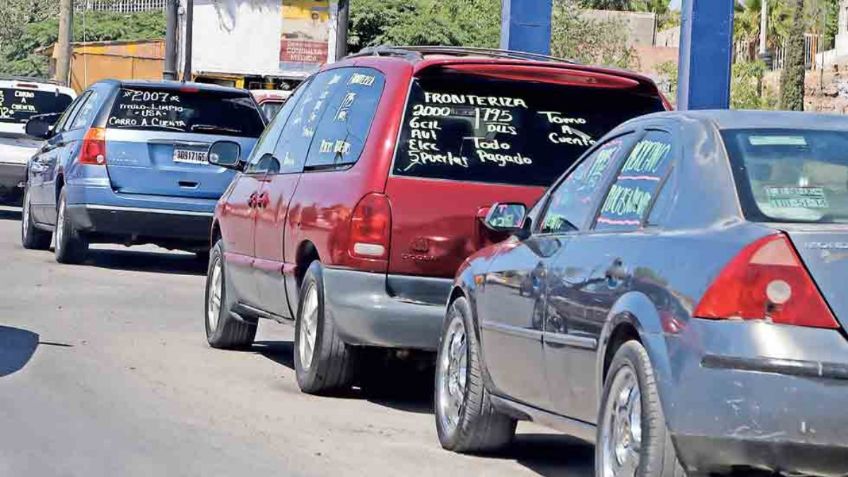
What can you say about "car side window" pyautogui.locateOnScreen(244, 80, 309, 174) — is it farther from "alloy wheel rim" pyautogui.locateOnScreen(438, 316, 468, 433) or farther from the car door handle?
"alloy wheel rim" pyautogui.locateOnScreen(438, 316, 468, 433)

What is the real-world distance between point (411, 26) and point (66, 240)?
1529 inches

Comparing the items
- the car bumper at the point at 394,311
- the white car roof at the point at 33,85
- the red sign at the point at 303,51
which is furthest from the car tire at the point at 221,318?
the red sign at the point at 303,51

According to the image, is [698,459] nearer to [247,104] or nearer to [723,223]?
[723,223]

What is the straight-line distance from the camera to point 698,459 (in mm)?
5344

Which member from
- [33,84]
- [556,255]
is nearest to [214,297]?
[556,255]

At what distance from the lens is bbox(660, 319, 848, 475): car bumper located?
5.12m

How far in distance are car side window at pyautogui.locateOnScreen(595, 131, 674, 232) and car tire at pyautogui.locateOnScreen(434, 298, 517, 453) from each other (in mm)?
1360

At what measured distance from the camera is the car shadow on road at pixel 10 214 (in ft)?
84.7

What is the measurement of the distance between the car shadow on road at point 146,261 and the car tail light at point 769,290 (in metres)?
12.9

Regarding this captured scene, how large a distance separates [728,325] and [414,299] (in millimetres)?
3653

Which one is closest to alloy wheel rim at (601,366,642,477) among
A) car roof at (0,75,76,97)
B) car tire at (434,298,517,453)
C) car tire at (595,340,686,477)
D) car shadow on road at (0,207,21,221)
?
car tire at (595,340,686,477)

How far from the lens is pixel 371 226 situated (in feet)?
28.8

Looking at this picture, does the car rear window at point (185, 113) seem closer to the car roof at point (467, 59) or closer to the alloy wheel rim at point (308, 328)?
the car roof at point (467, 59)

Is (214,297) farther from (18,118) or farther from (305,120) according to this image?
(18,118)
